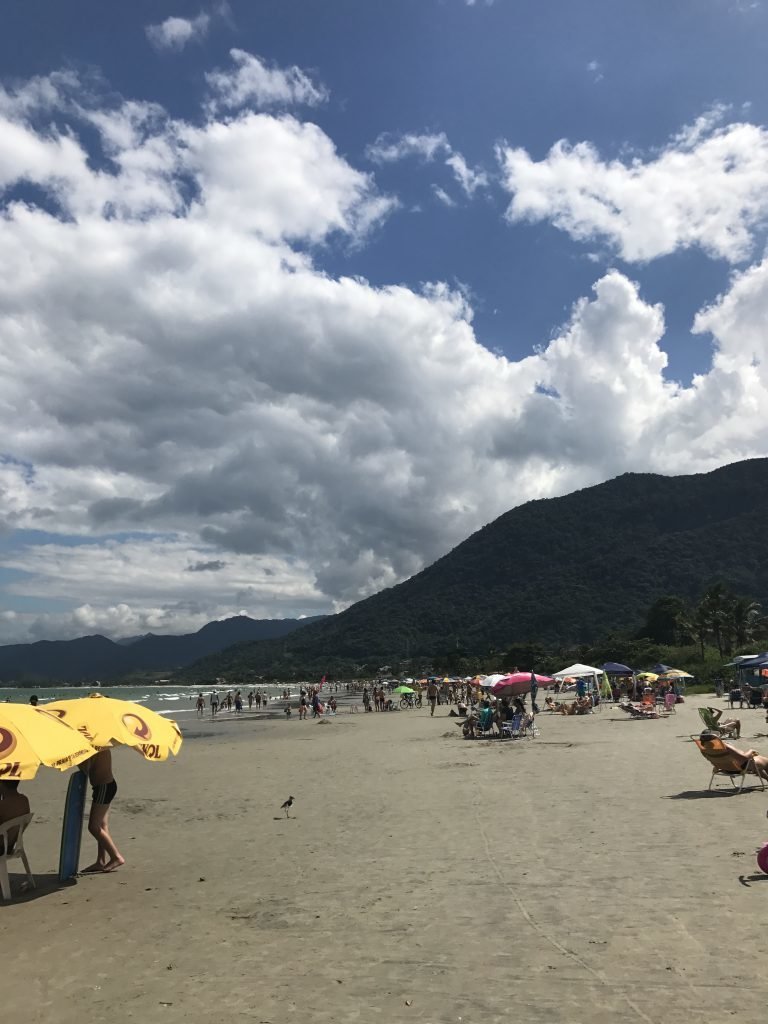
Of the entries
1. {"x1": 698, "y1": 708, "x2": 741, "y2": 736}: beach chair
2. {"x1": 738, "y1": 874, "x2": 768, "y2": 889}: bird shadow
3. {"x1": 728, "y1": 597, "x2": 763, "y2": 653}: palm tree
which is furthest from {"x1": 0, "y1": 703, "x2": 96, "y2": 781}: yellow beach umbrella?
{"x1": 728, "y1": 597, "x2": 763, "y2": 653}: palm tree

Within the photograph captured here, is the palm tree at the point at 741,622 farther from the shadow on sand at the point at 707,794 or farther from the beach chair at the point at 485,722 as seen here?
the shadow on sand at the point at 707,794

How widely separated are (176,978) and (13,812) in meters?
2.95

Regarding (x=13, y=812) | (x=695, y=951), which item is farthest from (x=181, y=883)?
(x=695, y=951)

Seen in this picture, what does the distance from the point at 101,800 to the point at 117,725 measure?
115 centimetres

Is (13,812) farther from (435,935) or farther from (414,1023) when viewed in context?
(414,1023)

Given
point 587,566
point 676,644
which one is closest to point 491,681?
point 676,644

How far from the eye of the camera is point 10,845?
6.86 metres

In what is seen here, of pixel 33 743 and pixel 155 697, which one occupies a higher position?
pixel 33 743

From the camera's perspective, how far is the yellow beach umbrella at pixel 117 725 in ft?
21.7

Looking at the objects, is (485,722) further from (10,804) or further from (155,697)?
(155,697)

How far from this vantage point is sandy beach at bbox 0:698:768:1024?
165 inches

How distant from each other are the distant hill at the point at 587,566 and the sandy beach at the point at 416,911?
12876cm

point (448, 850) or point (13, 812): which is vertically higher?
point (13, 812)

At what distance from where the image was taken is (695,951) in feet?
15.0
